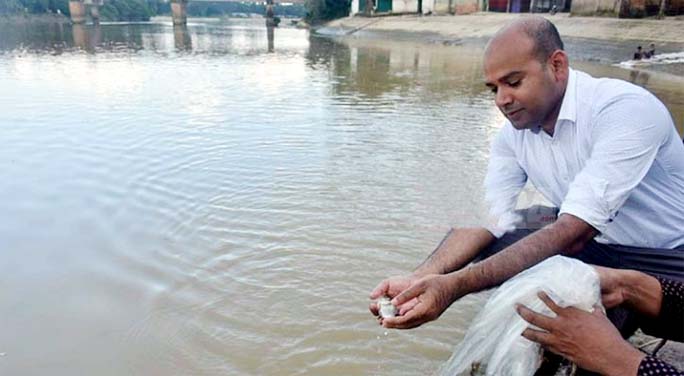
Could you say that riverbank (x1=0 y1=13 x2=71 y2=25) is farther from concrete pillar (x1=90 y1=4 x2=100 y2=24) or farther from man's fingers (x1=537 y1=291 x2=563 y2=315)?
man's fingers (x1=537 y1=291 x2=563 y2=315)

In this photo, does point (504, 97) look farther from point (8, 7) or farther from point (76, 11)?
point (76, 11)

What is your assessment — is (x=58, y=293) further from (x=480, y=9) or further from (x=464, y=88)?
(x=480, y=9)

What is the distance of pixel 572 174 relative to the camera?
2195 millimetres

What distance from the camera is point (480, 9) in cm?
3566

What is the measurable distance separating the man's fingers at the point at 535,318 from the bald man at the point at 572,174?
0.72ft

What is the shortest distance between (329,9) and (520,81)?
5265cm

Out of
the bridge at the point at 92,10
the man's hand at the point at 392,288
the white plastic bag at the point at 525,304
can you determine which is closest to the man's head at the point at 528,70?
the white plastic bag at the point at 525,304

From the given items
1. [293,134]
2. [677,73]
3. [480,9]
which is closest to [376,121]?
[293,134]

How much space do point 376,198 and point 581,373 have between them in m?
3.25

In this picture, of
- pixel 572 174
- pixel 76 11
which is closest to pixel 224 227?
pixel 572 174

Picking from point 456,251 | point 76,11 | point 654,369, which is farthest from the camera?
point 76,11

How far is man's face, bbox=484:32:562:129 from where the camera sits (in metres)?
2.02

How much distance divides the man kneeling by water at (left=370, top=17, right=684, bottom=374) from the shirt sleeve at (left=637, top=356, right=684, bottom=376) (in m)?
0.48

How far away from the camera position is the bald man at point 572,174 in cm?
185
